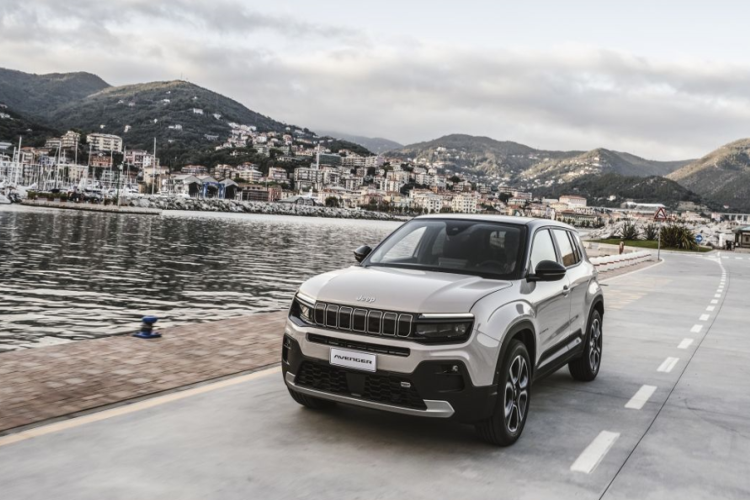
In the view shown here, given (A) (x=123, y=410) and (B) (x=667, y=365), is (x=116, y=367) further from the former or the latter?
(B) (x=667, y=365)

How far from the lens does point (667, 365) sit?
8609 mm

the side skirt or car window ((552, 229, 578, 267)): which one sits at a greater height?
car window ((552, 229, 578, 267))

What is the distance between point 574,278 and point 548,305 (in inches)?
42.8

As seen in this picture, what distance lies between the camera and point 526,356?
5.27 m

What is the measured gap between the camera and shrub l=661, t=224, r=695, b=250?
61875 millimetres

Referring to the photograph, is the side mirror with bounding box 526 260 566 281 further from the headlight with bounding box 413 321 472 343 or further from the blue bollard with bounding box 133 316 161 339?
the blue bollard with bounding box 133 316 161 339

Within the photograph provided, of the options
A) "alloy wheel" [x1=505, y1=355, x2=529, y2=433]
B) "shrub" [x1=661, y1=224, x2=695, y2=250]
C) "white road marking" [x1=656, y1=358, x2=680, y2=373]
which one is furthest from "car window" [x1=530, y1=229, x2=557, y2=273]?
"shrub" [x1=661, y1=224, x2=695, y2=250]

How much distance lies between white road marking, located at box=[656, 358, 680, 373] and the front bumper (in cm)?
440

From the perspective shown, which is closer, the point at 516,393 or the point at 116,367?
the point at 516,393

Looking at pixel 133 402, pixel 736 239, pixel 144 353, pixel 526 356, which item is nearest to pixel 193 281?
pixel 144 353

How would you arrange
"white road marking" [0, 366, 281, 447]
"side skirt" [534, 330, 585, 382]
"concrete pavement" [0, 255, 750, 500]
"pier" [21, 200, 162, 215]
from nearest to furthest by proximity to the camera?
"concrete pavement" [0, 255, 750, 500] < "white road marking" [0, 366, 281, 447] < "side skirt" [534, 330, 585, 382] < "pier" [21, 200, 162, 215]

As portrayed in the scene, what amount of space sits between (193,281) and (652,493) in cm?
2098

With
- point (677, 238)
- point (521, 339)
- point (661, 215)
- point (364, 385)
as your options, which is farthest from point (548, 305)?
point (677, 238)

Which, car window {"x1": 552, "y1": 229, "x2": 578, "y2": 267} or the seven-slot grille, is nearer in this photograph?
the seven-slot grille
